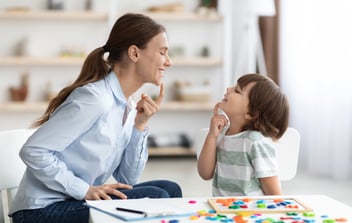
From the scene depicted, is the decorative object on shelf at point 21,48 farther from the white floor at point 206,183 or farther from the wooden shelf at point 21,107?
the white floor at point 206,183

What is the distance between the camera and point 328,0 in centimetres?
529

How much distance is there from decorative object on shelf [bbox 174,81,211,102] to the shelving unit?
Result: 0.05m

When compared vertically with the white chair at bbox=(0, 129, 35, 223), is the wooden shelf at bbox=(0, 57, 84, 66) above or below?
below

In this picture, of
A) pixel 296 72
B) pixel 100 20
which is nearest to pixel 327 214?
pixel 296 72

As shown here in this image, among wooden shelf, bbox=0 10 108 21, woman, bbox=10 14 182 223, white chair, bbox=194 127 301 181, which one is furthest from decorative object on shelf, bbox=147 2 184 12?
white chair, bbox=194 127 301 181

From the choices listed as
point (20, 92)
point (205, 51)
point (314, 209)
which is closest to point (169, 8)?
point (205, 51)

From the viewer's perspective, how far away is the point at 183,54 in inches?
254

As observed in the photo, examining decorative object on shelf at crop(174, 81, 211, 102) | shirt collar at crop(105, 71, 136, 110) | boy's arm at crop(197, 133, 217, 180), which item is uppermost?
shirt collar at crop(105, 71, 136, 110)

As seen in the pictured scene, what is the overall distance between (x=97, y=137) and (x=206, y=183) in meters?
2.82

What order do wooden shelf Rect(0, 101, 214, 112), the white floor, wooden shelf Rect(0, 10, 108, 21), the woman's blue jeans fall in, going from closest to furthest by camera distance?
the woman's blue jeans
the white floor
wooden shelf Rect(0, 10, 108, 21)
wooden shelf Rect(0, 101, 214, 112)

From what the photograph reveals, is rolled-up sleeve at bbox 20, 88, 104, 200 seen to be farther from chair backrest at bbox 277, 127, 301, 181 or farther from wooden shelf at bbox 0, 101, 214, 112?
wooden shelf at bbox 0, 101, 214, 112

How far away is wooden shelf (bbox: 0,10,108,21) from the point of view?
237 inches

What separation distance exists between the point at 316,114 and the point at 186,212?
3947 millimetres

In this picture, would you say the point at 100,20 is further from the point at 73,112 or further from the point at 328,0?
the point at 73,112
